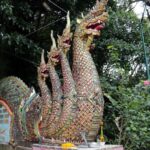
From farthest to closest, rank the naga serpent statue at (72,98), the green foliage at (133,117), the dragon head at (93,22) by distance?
the green foliage at (133,117)
the dragon head at (93,22)
the naga serpent statue at (72,98)

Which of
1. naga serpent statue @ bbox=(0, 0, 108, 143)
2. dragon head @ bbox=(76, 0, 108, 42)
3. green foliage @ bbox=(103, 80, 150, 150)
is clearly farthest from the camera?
green foliage @ bbox=(103, 80, 150, 150)

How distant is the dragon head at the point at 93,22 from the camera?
3667mm

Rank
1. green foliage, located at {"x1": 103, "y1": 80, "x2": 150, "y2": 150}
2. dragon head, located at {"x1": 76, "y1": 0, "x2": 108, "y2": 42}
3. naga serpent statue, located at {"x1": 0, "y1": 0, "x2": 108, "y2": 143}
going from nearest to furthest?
1. naga serpent statue, located at {"x1": 0, "y1": 0, "x2": 108, "y2": 143}
2. dragon head, located at {"x1": 76, "y1": 0, "x2": 108, "y2": 42}
3. green foliage, located at {"x1": 103, "y1": 80, "x2": 150, "y2": 150}

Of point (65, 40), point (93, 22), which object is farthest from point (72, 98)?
point (93, 22)

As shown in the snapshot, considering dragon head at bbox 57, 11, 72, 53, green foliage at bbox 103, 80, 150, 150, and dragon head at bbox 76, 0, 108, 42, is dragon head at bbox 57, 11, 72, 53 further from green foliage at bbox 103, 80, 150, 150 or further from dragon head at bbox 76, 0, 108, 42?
green foliage at bbox 103, 80, 150, 150

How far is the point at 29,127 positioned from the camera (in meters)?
4.12

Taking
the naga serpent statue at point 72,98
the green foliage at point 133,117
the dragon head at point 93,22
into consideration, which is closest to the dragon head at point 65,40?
the naga serpent statue at point 72,98

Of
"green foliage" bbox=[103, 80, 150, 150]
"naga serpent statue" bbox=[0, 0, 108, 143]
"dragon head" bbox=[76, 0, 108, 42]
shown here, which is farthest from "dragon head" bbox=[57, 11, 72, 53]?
"green foliage" bbox=[103, 80, 150, 150]

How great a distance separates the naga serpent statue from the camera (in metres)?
3.50

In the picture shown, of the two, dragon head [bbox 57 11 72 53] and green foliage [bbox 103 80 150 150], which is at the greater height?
dragon head [bbox 57 11 72 53]

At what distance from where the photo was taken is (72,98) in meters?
3.61

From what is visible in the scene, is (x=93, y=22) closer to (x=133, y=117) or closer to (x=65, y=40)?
(x=65, y=40)

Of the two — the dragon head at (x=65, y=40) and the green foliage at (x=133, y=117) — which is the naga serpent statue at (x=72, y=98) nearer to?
the dragon head at (x=65, y=40)

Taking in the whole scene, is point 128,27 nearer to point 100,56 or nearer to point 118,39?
point 118,39
